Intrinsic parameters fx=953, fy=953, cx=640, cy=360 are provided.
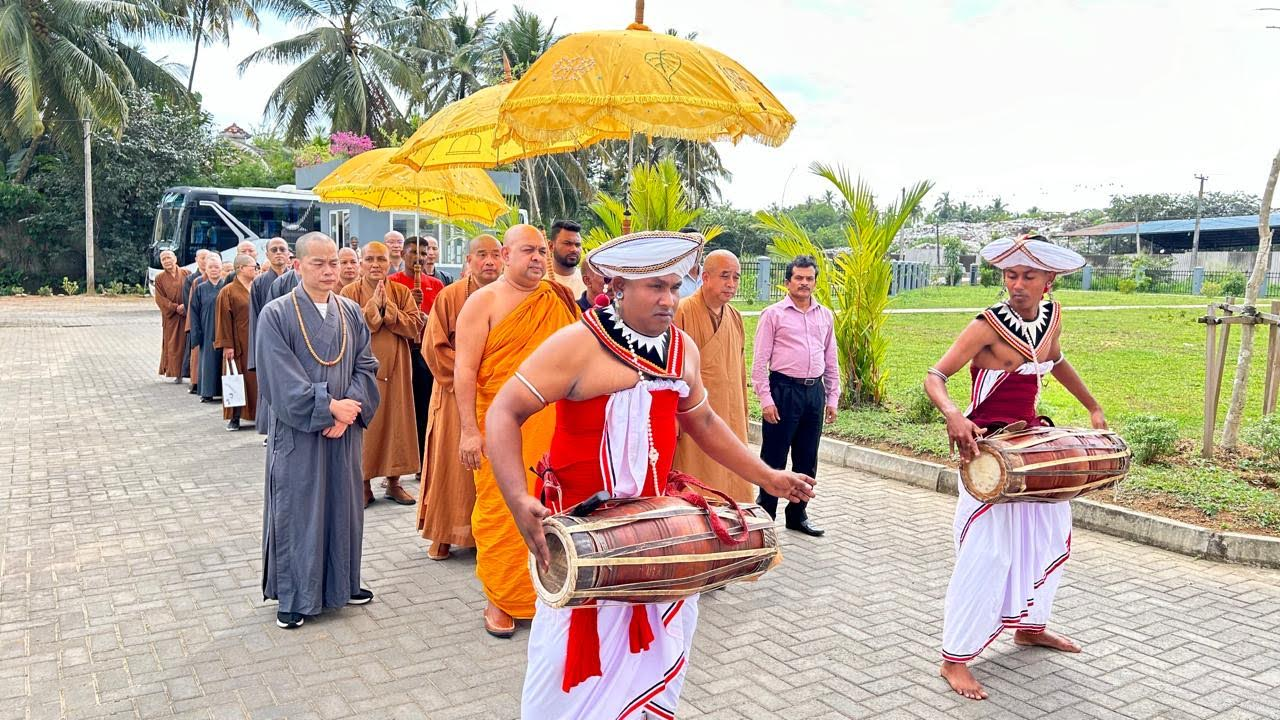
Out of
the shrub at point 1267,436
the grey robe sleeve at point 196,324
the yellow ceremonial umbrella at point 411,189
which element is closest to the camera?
the shrub at point 1267,436

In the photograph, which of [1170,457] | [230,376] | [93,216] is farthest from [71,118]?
[1170,457]

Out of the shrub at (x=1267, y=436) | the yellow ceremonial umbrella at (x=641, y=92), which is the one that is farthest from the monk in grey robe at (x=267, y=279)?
the shrub at (x=1267, y=436)

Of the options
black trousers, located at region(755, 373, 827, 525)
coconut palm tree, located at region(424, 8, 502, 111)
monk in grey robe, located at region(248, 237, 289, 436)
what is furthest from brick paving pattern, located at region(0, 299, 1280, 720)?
coconut palm tree, located at region(424, 8, 502, 111)

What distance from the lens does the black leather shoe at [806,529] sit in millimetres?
6860

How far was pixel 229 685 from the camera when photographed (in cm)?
432

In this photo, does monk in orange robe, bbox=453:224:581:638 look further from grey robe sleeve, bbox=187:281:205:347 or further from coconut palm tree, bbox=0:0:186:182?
coconut palm tree, bbox=0:0:186:182

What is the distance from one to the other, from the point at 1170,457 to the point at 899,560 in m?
3.43

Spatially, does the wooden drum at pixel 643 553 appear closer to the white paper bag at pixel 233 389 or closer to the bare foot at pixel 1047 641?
the bare foot at pixel 1047 641

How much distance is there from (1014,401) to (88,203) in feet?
118

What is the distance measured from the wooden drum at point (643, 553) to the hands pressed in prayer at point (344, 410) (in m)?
2.45

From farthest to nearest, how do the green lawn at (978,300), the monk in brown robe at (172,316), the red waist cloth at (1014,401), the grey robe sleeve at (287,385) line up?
the green lawn at (978,300) → the monk in brown robe at (172,316) → the grey robe sleeve at (287,385) → the red waist cloth at (1014,401)

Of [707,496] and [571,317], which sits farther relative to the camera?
[571,317]

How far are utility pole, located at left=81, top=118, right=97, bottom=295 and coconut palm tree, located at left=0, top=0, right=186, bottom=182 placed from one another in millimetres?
540

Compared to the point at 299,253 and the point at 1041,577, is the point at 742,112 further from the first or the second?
the point at 1041,577
